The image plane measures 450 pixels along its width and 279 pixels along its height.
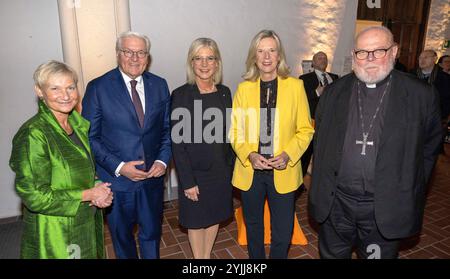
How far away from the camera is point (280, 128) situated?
2584 millimetres

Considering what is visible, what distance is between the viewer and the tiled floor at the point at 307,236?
347 centimetres

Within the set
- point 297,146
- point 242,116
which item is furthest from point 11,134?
point 297,146

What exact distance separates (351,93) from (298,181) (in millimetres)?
848

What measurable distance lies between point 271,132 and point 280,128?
8 cm

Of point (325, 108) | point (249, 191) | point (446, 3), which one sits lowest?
point (249, 191)

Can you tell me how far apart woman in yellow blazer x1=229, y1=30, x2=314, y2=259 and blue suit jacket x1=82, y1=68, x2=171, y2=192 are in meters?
0.67

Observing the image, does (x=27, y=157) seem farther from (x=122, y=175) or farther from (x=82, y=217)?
(x=122, y=175)

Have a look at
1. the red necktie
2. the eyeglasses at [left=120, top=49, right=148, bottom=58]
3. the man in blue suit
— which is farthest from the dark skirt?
the eyeglasses at [left=120, top=49, right=148, bottom=58]

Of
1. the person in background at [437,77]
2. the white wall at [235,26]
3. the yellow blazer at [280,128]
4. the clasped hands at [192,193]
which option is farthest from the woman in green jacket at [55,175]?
the person in background at [437,77]

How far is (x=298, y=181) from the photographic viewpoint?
8.83ft

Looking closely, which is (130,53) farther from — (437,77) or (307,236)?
(437,77)

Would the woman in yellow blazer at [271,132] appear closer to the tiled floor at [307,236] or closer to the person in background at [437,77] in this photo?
the tiled floor at [307,236]

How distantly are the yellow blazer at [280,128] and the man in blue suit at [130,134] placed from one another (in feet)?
2.00

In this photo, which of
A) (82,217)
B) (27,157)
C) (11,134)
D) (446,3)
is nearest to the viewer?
(27,157)
